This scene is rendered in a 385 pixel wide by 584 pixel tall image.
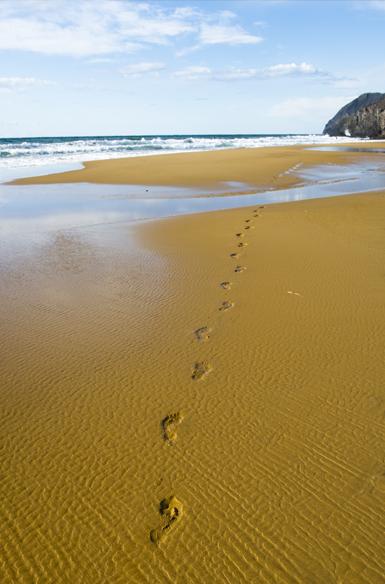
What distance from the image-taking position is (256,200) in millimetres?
11242

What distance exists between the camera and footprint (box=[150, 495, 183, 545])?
76.0 inches

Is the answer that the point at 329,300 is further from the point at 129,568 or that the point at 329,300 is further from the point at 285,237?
the point at 129,568

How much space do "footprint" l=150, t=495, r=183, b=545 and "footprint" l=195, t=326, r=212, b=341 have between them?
178 centimetres

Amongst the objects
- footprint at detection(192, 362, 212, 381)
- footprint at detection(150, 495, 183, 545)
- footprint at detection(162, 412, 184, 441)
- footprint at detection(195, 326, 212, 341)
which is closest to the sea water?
footprint at detection(195, 326, 212, 341)

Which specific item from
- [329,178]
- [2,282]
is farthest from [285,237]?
[329,178]

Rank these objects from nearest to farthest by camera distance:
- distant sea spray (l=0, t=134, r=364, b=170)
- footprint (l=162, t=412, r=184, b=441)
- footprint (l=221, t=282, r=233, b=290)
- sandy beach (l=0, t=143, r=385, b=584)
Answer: sandy beach (l=0, t=143, r=385, b=584)
footprint (l=162, t=412, r=184, b=441)
footprint (l=221, t=282, r=233, b=290)
distant sea spray (l=0, t=134, r=364, b=170)

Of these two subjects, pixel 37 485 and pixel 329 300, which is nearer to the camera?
pixel 37 485

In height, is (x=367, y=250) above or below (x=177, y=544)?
above

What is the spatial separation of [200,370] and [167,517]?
1361mm

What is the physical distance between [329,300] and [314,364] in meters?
1.45

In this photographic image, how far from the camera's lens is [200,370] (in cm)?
325

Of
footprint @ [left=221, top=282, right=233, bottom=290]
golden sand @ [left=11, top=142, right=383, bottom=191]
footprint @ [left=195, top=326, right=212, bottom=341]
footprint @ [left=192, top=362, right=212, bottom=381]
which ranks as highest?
golden sand @ [left=11, top=142, right=383, bottom=191]

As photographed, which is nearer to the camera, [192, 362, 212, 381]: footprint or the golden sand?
[192, 362, 212, 381]: footprint

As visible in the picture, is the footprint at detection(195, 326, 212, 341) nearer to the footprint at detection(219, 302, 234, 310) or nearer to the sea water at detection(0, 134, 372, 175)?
the footprint at detection(219, 302, 234, 310)
